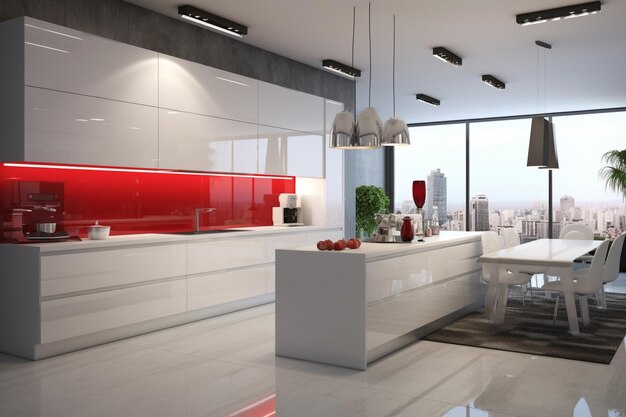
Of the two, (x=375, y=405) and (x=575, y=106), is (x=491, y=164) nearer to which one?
(x=575, y=106)

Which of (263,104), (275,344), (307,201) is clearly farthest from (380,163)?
(275,344)

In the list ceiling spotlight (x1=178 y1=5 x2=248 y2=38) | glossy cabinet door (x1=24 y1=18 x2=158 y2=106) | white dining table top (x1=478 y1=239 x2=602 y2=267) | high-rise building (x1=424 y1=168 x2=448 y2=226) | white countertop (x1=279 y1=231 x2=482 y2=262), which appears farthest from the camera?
high-rise building (x1=424 y1=168 x2=448 y2=226)

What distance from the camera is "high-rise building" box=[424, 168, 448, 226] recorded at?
1253 centimetres

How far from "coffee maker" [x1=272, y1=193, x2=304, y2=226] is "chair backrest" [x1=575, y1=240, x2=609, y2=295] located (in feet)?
11.3

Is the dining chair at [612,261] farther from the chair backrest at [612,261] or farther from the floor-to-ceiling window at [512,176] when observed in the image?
the floor-to-ceiling window at [512,176]

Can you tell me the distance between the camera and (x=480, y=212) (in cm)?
1207

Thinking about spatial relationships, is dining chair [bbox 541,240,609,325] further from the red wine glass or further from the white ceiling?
the white ceiling

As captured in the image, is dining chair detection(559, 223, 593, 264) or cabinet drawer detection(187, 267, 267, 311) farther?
dining chair detection(559, 223, 593, 264)


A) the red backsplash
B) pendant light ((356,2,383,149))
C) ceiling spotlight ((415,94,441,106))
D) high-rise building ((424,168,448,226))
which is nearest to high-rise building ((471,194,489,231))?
high-rise building ((424,168,448,226))

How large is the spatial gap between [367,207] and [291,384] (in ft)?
26.9

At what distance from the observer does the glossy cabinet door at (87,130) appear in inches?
173

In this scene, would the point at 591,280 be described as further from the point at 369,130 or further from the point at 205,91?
the point at 205,91

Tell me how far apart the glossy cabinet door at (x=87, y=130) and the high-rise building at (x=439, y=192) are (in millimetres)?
8245

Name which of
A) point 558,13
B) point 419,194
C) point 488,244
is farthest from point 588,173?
point 419,194
